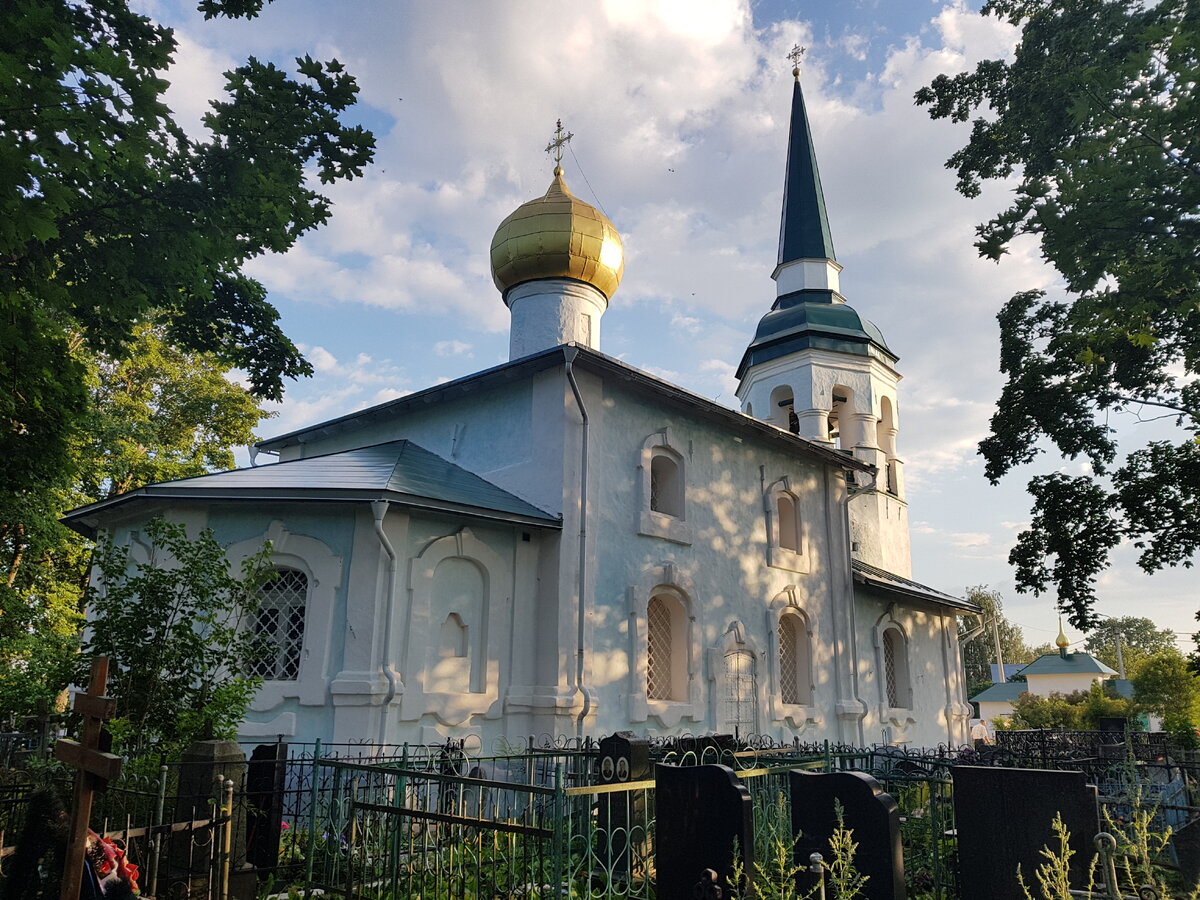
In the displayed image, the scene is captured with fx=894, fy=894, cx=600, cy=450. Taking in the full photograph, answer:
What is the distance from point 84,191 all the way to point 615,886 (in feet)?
22.9

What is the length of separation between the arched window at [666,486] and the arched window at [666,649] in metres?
1.40

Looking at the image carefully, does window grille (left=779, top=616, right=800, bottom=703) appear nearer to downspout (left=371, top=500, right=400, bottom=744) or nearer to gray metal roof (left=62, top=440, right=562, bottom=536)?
gray metal roof (left=62, top=440, right=562, bottom=536)

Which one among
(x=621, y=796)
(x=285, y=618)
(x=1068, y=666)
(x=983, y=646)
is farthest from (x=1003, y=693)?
(x=621, y=796)

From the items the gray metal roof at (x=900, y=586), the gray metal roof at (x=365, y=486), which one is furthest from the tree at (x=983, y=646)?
the gray metal roof at (x=365, y=486)

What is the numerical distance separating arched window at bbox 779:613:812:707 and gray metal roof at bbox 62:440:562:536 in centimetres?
619

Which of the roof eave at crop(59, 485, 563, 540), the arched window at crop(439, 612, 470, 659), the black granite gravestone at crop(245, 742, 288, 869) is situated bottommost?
the black granite gravestone at crop(245, 742, 288, 869)

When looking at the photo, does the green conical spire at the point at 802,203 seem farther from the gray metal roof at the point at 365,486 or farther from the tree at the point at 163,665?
the tree at the point at 163,665

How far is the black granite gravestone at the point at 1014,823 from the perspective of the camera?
4.74 metres

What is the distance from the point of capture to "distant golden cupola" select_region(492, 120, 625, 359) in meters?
15.8

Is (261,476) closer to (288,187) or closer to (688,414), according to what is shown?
(288,187)

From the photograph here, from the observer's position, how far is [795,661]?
16062mm

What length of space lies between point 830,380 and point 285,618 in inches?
527

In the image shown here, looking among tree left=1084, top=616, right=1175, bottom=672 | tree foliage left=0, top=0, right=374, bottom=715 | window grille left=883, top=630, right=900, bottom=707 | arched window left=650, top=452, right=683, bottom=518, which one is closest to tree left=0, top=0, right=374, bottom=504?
tree foliage left=0, top=0, right=374, bottom=715

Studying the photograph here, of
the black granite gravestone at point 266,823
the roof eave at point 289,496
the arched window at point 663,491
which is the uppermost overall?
the arched window at point 663,491
